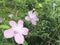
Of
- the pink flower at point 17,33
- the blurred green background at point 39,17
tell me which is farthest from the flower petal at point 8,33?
the blurred green background at point 39,17

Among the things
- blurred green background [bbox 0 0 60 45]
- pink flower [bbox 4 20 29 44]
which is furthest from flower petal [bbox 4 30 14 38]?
blurred green background [bbox 0 0 60 45]

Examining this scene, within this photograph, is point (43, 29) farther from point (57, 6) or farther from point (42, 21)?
point (57, 6)

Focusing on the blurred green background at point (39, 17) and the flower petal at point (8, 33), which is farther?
the blurred green background at point (39, 17)

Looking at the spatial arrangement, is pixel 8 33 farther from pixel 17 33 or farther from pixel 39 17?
pixel 39 17

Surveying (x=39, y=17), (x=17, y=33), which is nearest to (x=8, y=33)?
(x=17, y=33)

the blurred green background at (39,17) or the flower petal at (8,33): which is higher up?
the flower petal at (8,33)

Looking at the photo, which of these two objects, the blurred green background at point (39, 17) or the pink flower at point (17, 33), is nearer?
the pink flower at point (17, 33)

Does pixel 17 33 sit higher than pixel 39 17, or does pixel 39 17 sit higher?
pixel 17 33

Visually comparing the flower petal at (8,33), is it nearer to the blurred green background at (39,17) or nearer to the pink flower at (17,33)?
the pink flower at (17,33)
